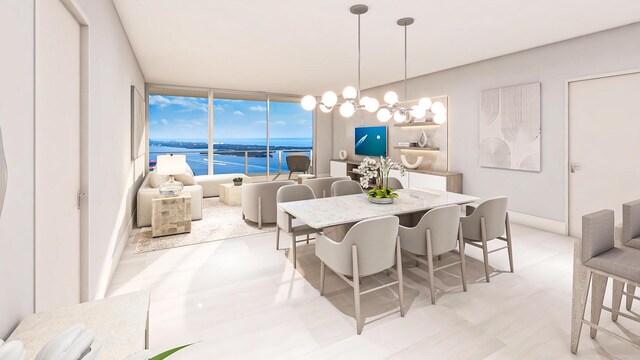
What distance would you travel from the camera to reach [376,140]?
7402 millimetres

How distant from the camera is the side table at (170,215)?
4.05m

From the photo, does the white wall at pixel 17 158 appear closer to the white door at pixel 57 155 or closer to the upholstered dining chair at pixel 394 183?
the white door at pixel 57 155

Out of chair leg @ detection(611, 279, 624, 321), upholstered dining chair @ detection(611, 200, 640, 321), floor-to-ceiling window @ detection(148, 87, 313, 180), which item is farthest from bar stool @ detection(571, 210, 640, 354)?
floor-to-ceiling window @ detection(148, 87, 313, 180)

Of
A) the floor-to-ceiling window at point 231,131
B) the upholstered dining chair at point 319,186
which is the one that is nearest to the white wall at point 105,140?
the upholstered dining chair at point 319,186

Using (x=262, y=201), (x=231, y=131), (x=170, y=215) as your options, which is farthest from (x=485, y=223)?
(x=231, y=131)

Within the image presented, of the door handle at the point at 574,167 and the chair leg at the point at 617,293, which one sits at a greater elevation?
the door handle at the point at 574,167

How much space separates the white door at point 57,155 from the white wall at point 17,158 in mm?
74

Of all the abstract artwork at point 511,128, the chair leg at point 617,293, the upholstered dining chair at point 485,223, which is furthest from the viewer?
the abstract artwork at point 511,128

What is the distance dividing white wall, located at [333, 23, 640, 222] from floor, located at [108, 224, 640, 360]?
1.22 metres

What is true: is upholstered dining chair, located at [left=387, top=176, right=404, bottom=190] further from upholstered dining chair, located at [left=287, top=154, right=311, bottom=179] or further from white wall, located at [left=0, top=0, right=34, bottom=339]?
upholstered dining chair, located at [left=287, top=154, right=311, bottom=179]

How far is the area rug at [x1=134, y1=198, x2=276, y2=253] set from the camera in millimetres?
3835

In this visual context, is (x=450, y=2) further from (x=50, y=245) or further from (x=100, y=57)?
(x=50, y=245)

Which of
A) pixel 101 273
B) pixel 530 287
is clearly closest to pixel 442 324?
pixel 530 287

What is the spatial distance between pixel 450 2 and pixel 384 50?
155cm
